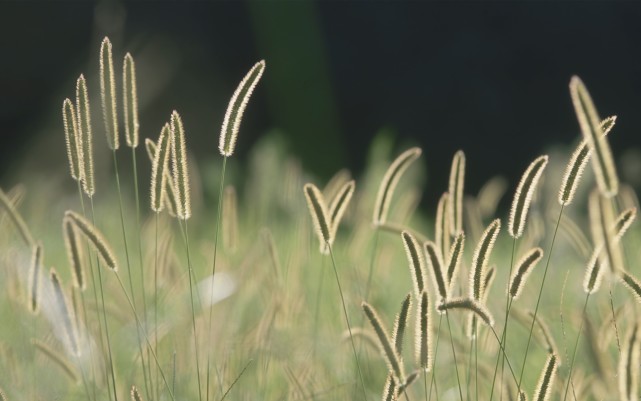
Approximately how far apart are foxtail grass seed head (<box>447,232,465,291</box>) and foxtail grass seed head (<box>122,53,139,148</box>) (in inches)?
13.7

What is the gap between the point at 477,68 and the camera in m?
7.02

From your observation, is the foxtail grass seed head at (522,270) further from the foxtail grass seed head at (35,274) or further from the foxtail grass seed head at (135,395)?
the foxtail grass seed head at (35,274)

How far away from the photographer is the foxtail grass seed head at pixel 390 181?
3.66ft

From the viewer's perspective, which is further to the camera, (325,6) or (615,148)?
(325,6)

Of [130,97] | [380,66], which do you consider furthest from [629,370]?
[380,66]

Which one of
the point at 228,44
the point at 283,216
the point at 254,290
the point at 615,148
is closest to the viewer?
the point at 254,290

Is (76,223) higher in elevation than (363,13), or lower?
lower

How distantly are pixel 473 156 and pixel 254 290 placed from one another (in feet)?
17.3

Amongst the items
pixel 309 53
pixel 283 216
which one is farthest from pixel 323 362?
pixel 309 53

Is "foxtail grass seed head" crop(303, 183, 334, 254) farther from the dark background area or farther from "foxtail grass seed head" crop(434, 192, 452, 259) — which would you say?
the dark background area

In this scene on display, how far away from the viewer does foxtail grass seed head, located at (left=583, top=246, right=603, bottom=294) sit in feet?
3.06

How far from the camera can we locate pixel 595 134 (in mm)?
691

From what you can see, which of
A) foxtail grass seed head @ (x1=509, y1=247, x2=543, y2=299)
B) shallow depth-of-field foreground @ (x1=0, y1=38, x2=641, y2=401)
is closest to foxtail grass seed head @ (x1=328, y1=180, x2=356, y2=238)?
shallow depth-of-field foreground @ (x1=0, y1=38, x2=641, y2=401)

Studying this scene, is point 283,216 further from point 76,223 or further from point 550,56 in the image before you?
point 550,56
